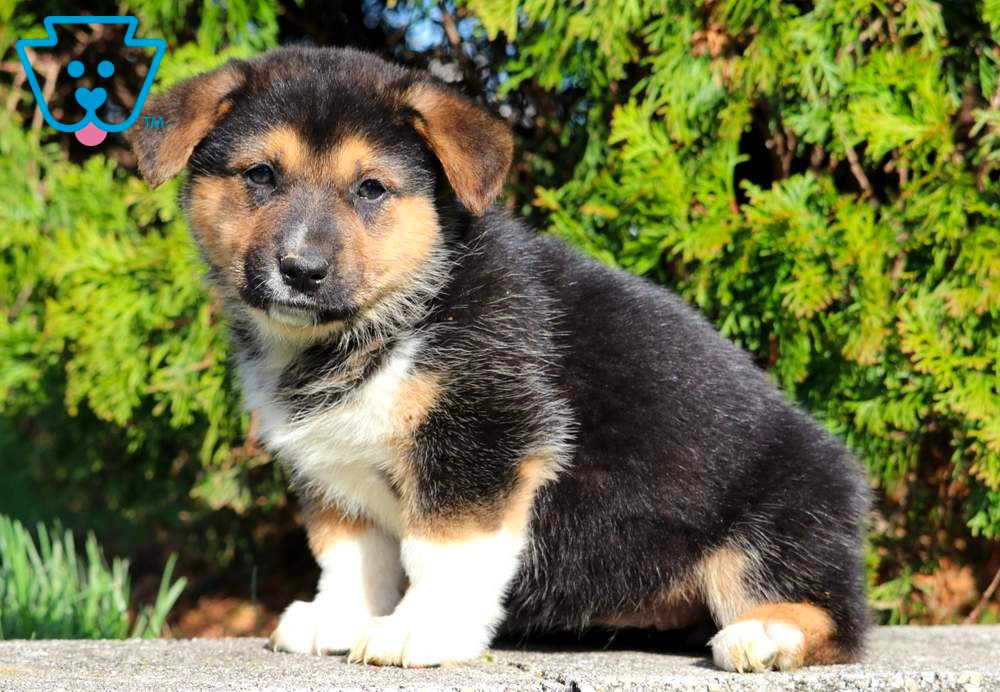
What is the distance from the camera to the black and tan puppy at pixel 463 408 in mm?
3311

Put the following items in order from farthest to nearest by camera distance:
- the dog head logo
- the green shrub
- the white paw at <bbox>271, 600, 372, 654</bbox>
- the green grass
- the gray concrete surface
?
the dog head logo
the green grass
the green shrub
the white paw at <bbox>271, 600, 372, 654</bbox>
the gray concrete surface

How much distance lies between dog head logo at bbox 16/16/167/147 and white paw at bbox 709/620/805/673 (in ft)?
10.6

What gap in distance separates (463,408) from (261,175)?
0.91m

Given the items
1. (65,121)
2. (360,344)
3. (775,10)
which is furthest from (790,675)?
(65,121)

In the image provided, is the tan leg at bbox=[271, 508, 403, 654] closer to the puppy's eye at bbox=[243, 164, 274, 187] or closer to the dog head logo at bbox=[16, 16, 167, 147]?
the puppy's eye at bbox=[243, 164, 274, 187]

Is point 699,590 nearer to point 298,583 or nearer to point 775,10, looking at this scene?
point 775,10

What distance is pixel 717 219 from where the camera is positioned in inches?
172

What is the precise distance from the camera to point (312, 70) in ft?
11.7

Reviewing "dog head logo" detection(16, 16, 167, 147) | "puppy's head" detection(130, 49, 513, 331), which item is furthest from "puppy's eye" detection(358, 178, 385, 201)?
"dog head logo" detection(16, 16, 167, 147)

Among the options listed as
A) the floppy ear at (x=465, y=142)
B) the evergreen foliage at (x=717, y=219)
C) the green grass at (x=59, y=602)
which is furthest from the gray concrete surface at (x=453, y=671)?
the floppy ear at (x=465, y=142)

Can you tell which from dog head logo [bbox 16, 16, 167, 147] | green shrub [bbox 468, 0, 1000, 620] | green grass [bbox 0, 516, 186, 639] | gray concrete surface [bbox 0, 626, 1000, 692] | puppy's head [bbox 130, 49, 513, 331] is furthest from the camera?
dog head logo [bbox 16, 16, 167, 147]

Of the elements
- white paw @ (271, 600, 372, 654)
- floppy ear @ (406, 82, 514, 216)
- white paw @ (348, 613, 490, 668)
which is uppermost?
floppy ear @ (406, 82, 514, 216)

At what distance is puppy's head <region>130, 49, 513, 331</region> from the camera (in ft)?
10.8

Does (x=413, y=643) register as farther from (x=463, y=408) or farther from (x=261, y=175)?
(x=261, y=175)
